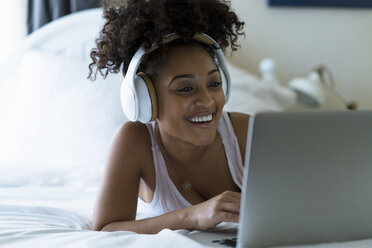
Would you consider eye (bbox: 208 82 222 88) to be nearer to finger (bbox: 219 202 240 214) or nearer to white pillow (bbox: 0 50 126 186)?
finger (bbox: 219 202 240 214)

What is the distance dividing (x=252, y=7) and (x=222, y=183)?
149cm

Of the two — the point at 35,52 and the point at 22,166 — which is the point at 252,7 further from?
the point at 22,166

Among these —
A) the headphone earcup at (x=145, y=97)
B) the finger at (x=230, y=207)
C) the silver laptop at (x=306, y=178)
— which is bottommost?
the finger at (x=230, y=207)

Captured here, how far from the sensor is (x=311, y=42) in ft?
8.73

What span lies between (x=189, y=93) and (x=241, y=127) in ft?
0.94

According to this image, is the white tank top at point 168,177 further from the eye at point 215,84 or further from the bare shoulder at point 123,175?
the eye at point 215,84

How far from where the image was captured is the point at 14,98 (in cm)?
199

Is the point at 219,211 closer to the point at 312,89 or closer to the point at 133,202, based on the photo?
the point at 133,202

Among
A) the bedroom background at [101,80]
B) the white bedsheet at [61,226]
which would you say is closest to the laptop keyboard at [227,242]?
the white bedsheet at [61,226]

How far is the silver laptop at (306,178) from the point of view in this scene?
639 millimetres

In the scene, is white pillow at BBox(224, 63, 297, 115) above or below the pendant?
above

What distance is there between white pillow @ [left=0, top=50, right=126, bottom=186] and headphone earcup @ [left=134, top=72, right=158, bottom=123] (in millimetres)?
709

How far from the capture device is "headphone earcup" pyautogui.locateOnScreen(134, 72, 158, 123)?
3.53ft

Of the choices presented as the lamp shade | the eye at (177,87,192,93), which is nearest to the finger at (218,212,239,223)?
the eye at (177,87,192,93)
